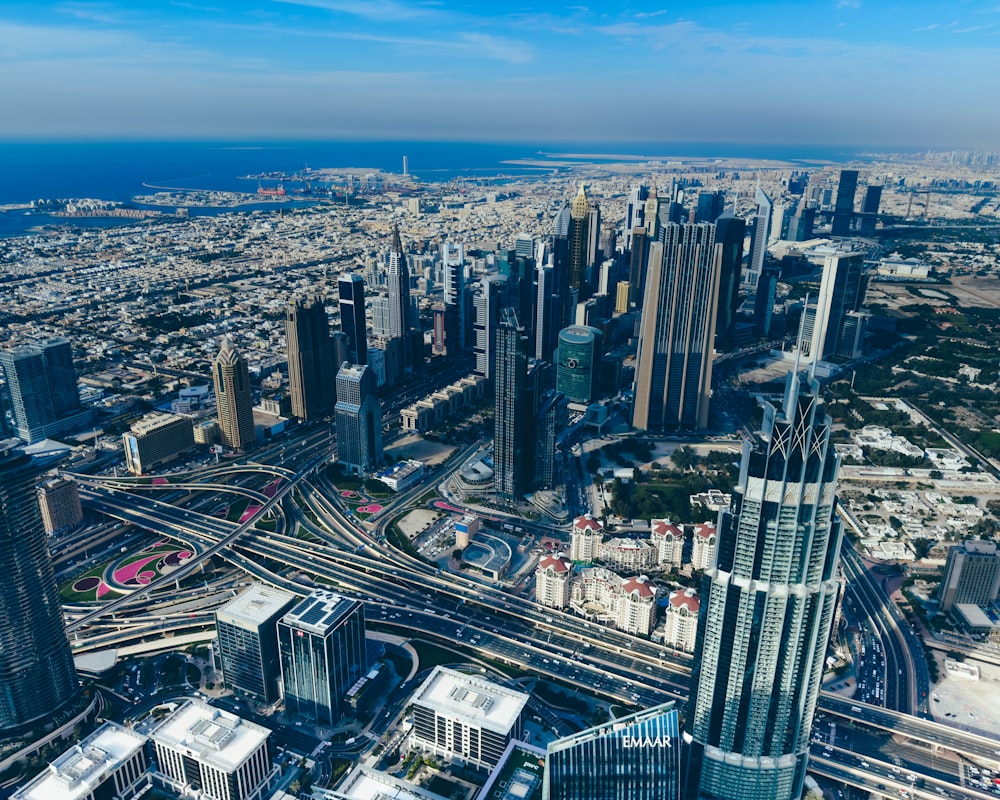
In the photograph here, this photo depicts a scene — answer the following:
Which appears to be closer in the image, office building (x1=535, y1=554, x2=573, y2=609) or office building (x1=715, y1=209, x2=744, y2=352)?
office building (x1=535, y1=554, x2=573, y2=609)

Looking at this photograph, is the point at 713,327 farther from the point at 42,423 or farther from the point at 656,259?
the point at 42,423

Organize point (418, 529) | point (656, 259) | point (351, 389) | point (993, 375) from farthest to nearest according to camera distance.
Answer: point (993, 375) → point (656, 259) → point (351, 389) → point (418, 529)

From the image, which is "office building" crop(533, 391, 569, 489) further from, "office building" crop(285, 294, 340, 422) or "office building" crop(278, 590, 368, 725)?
"office building" crop(285, 294, 340, 422)

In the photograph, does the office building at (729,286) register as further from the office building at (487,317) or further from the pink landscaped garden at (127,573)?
the pink landscaped garden at (127,573)

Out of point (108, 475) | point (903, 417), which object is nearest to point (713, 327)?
point (903, 417)

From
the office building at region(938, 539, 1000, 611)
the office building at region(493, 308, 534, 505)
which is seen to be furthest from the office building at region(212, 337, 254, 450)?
the office building at region(938, 539, 1000, 611)
